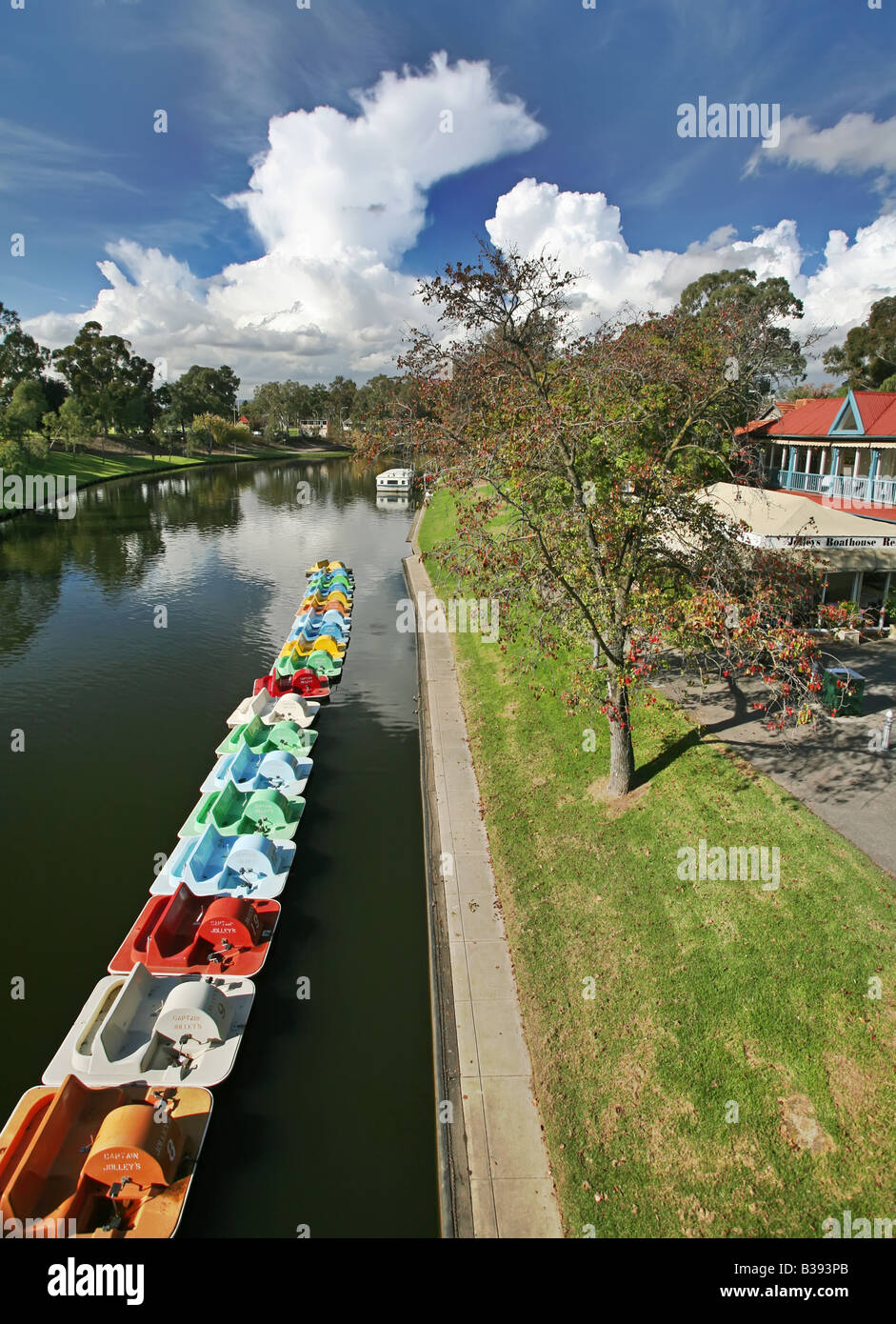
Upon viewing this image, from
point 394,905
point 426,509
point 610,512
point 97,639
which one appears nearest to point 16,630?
point 97,639

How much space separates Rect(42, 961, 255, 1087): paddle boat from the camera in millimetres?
10070

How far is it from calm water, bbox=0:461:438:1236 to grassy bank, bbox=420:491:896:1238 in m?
2.26

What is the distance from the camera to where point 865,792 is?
13727 millimetres

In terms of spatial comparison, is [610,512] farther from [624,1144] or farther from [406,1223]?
[406,1223]

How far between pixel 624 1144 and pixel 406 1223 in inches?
114

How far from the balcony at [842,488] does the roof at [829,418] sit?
2069 mm

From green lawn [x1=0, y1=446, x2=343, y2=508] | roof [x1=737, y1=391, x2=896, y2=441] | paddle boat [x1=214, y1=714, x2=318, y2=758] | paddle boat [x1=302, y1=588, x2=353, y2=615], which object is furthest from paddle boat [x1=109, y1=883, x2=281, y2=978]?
green lawn [x1=0, y1=446, x2=343, y2=508]

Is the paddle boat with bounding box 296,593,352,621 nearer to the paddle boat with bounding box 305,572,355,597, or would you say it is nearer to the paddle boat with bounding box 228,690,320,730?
the paddle boat with bounding box 305,572,355,597

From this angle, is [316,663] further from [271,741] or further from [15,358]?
[15,358]

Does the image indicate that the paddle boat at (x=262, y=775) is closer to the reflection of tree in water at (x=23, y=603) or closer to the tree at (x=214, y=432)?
the reflection of tree in water at (x=23, y=603)

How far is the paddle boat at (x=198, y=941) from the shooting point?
11992 millimetres

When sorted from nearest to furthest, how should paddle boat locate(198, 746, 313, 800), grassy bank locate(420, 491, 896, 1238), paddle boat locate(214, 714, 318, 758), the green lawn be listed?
grassy bank locate(420, 491, 896, 1238), paddle boat locate(198, 746, 313, 800), paddle boat locate(214, 714, 318, 758), the green lawn

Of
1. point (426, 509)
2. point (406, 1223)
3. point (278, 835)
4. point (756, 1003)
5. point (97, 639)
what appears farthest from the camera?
point (426, 509)
